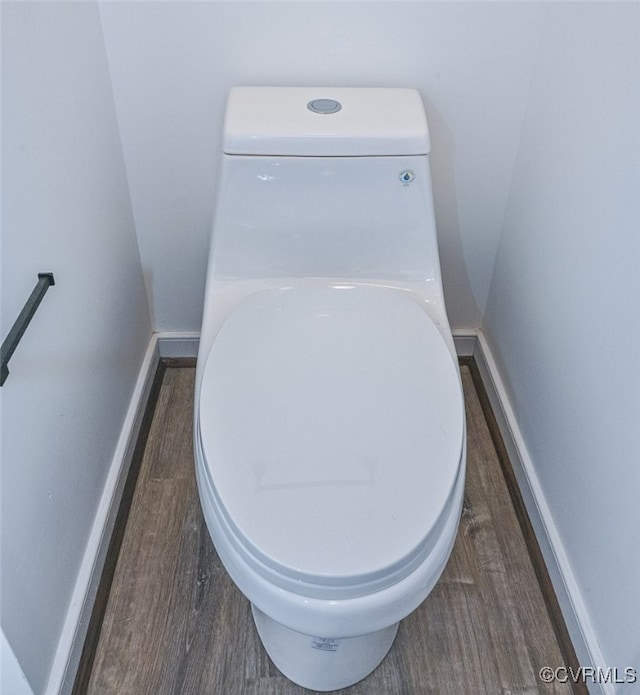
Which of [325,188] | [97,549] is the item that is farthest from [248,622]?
[325,188]

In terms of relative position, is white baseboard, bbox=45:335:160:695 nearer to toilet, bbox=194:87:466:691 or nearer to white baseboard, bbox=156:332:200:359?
white baseboard, bbox=156:332:200:359

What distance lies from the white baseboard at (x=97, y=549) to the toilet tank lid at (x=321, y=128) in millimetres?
629

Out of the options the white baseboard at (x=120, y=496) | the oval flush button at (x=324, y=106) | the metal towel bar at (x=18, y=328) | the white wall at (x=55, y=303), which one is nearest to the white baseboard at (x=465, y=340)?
the white baseboard at (x=120, y=496)

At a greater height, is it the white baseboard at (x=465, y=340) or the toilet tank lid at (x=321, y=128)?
the toilet tank lid at (x=321, y=128)

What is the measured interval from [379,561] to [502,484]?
71 centimetres

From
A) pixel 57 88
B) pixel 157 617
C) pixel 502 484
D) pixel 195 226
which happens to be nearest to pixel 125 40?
pixel 57 88

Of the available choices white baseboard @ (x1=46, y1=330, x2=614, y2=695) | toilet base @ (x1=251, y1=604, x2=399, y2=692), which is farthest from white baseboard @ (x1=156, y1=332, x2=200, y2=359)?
toilet base @ (x1=251, y1=604, x2=399, y2=692)

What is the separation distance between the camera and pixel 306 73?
4.25 feet

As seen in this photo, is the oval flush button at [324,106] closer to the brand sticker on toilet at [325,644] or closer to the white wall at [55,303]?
the white wall at [55,303]

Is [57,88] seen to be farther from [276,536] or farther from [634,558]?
[634,558]

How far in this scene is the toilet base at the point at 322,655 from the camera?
1079 millimetres

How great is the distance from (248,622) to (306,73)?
40.0 inches

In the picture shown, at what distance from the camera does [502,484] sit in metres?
1.47

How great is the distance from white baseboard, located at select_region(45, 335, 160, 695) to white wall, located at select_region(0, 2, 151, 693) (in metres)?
0.02
